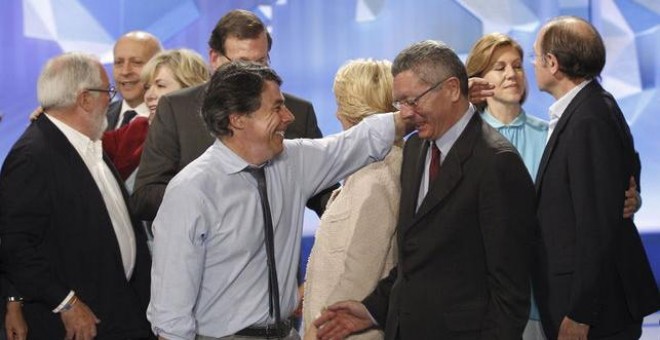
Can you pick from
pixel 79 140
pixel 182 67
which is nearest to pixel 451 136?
pixel 79 140

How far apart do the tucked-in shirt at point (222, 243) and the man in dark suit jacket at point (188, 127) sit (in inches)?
26.1

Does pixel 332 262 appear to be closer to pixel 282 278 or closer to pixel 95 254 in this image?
pixel 282 278

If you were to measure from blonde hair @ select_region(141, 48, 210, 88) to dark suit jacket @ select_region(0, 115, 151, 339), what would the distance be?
617 mm

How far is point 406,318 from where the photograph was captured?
3.21 m

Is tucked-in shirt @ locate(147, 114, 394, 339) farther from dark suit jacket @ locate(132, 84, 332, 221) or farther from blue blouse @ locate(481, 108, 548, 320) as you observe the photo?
blue blouse @ locate(481, 108, 548, 320)

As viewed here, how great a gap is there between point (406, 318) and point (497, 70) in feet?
5.54

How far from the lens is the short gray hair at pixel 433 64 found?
318 cm

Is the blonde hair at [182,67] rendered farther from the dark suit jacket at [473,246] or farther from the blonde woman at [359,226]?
the dark suit jacket at [473,246]

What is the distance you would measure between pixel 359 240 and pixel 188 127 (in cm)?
84

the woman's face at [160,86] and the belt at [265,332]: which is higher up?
the woman's face at [160,86]

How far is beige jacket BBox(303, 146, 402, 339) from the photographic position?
3.49 metres

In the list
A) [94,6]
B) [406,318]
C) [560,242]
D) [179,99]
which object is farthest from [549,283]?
[94,6]

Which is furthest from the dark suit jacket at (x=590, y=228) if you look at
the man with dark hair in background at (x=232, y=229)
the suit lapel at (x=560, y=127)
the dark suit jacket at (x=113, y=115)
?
the dark suit jacket at (x=113, y=115)

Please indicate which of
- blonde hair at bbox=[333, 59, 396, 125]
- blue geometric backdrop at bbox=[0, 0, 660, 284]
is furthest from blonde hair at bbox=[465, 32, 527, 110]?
blue geometric backdrop at bbox=[0, 0, 660, 284]
